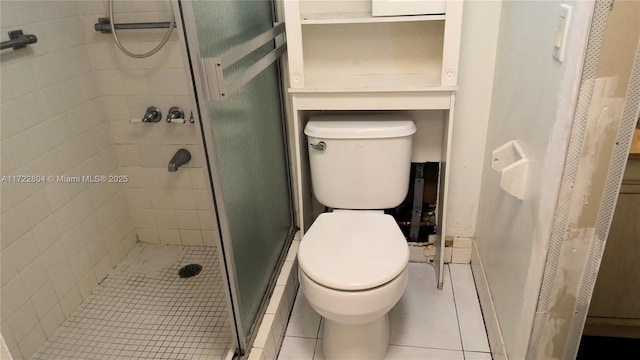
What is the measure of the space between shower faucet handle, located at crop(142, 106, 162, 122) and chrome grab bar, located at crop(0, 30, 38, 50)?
0.48 metres

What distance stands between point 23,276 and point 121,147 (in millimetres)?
698

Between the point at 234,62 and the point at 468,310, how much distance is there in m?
1.34

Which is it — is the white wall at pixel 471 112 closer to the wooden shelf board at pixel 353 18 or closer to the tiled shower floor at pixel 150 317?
the wooden shelf board at pixel 353 18

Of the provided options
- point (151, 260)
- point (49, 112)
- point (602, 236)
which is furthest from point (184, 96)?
point (602, 236)

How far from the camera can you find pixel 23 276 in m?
1.63

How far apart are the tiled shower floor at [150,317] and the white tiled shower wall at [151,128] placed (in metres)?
0.17

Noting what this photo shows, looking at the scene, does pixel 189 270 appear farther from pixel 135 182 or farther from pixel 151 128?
pixel 151 128

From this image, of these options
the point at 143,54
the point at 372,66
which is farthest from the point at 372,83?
the point at 143,54

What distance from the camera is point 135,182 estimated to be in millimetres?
2162

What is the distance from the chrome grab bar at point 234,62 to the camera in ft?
3.74

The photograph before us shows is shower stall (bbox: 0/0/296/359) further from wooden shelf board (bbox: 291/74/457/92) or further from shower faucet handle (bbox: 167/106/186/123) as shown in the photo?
wooden shelf board (bbox: 291/74/457/92)

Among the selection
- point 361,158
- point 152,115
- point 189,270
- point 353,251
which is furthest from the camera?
Result: point 189,270

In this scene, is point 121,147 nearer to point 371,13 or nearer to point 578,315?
point 371,13

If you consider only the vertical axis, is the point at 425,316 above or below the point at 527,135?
below
